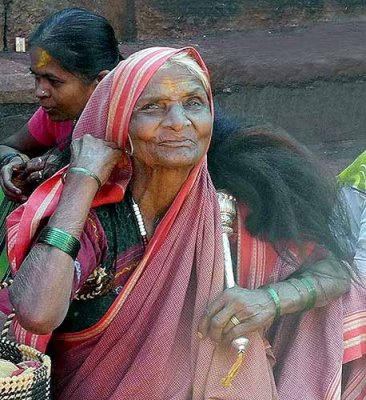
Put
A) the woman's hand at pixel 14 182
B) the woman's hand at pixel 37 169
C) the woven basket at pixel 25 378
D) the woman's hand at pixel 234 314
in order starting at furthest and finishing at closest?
the woman's hand at pixel 14 182 < the woman's hand at pixel 37 169 < the woman's hand at pixel 234 314 < the woven basket at pixel 25 378

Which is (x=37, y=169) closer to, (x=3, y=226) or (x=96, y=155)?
(x=3, y=226)

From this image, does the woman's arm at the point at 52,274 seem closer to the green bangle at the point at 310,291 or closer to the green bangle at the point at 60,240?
the green bangle at the point at 60,240

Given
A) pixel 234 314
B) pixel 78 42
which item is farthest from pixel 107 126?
pixel 78 42

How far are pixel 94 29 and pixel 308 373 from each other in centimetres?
167

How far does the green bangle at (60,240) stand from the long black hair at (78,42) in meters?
1.36

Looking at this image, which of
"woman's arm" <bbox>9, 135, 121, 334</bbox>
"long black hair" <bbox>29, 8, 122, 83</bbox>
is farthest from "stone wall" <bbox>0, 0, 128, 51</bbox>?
"woman's arm" <bbox>9, 135, 121, 334</bbox>

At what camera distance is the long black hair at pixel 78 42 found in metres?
4.37

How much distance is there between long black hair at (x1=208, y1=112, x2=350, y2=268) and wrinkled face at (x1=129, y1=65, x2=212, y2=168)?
0.25 metres

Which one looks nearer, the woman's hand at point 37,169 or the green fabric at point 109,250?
the green fabric at point 109,250

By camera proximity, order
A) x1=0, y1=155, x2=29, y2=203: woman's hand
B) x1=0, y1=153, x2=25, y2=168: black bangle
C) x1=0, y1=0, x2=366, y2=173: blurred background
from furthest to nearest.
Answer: x1=0, y1=0, x2=366, y2=173: blurred background → x1=0, y1=153, x2=25, y2=168: black bangle → x1=0, y1=155, x2=29, y2=203: woman's hand

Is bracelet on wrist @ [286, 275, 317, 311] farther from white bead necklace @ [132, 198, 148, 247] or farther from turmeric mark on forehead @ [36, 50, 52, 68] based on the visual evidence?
turmeric mark on forehead @ [36, 50, 52, 68]

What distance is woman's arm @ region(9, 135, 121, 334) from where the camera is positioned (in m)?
3.09

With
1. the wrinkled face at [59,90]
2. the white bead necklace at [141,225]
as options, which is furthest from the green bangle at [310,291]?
the wrinkled face at [59,90]

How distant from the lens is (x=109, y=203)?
3363mm
